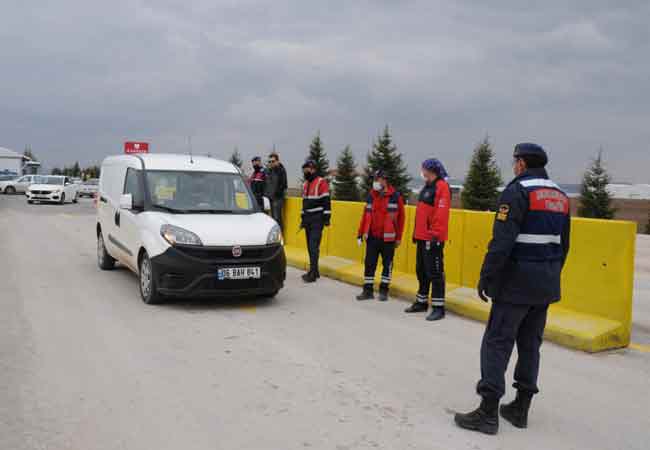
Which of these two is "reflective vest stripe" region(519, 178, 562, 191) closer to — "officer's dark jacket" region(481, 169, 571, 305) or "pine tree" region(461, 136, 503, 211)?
"officer's dark jacket" region(481, 169, 571, 305)

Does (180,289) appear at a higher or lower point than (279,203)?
lower

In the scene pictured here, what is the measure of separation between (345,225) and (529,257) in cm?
731

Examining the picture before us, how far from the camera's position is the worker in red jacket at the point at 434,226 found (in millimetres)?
6977

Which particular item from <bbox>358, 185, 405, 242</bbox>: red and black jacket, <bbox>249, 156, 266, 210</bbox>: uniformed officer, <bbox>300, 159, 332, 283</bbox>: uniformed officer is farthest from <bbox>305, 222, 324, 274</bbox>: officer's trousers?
<bbox>249, 156, 266, 210</bbox>: uniformed officer

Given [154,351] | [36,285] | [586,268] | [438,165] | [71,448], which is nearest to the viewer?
[71,448]

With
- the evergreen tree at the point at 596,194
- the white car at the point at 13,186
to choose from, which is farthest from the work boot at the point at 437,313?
the white car at the point at 13,186

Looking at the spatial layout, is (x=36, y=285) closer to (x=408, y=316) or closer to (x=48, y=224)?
(x=408, y=316)

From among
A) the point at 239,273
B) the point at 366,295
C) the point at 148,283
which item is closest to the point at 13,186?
the point at 148,283

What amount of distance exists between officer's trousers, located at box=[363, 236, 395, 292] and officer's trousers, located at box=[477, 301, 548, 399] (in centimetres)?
409

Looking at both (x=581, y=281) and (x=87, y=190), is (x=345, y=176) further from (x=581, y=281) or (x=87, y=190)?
(x=581, y=281)

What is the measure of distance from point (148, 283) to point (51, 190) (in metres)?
29.3

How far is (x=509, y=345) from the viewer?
157 inches

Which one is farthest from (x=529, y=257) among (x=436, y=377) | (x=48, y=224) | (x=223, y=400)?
(x=48, y=224)

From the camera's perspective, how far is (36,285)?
8570 mm
